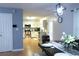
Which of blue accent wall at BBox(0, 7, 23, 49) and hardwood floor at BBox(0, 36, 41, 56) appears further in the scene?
blue accent wall at BBox(0, 7, 23, 49)

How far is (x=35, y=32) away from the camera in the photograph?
3.02m

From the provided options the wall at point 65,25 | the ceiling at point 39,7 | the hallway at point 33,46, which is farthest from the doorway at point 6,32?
the wall at point 65,25

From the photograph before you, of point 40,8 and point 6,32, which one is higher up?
point 40,8

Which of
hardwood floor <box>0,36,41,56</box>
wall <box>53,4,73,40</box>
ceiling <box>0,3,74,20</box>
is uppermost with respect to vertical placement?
ceiling <box>0,3,74,20</box>

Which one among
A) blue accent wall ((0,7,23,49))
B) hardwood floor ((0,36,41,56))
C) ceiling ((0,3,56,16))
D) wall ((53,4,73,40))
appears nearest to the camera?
wall ((53,4,73,40))

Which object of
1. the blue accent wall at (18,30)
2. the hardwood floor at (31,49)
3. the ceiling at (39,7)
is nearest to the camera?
the ceiling at (39,7)

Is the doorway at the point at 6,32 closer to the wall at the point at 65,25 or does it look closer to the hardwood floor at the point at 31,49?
the hardwood floor at the point at 31,49

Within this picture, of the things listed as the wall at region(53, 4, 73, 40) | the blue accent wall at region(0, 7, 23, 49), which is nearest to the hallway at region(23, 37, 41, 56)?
the wall at region(53, 4, 73, 40)

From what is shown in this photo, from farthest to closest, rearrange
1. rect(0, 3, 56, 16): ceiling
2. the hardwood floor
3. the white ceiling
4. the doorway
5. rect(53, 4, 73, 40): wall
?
1. the doorway
2. the hardwood floor
3. rect(0, 3, 56, 16): ceiling
4. the white ceiling
5. rect(53, 4, 73, 40): wall

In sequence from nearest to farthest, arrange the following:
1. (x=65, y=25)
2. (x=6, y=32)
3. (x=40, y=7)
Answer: (x=65, y=25) → (x=40, y=7) → (x=6, y=32)

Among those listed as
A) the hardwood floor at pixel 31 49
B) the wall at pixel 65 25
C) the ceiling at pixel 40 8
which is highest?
the ceiling at pixel 40 8

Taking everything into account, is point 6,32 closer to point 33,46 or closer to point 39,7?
point 33,46

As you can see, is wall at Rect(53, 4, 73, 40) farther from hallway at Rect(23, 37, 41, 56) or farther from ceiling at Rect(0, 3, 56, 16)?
hallway at Rect(23, 37, 41, 56)

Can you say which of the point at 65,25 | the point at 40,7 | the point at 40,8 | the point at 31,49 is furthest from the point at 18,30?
the point at 65,25
